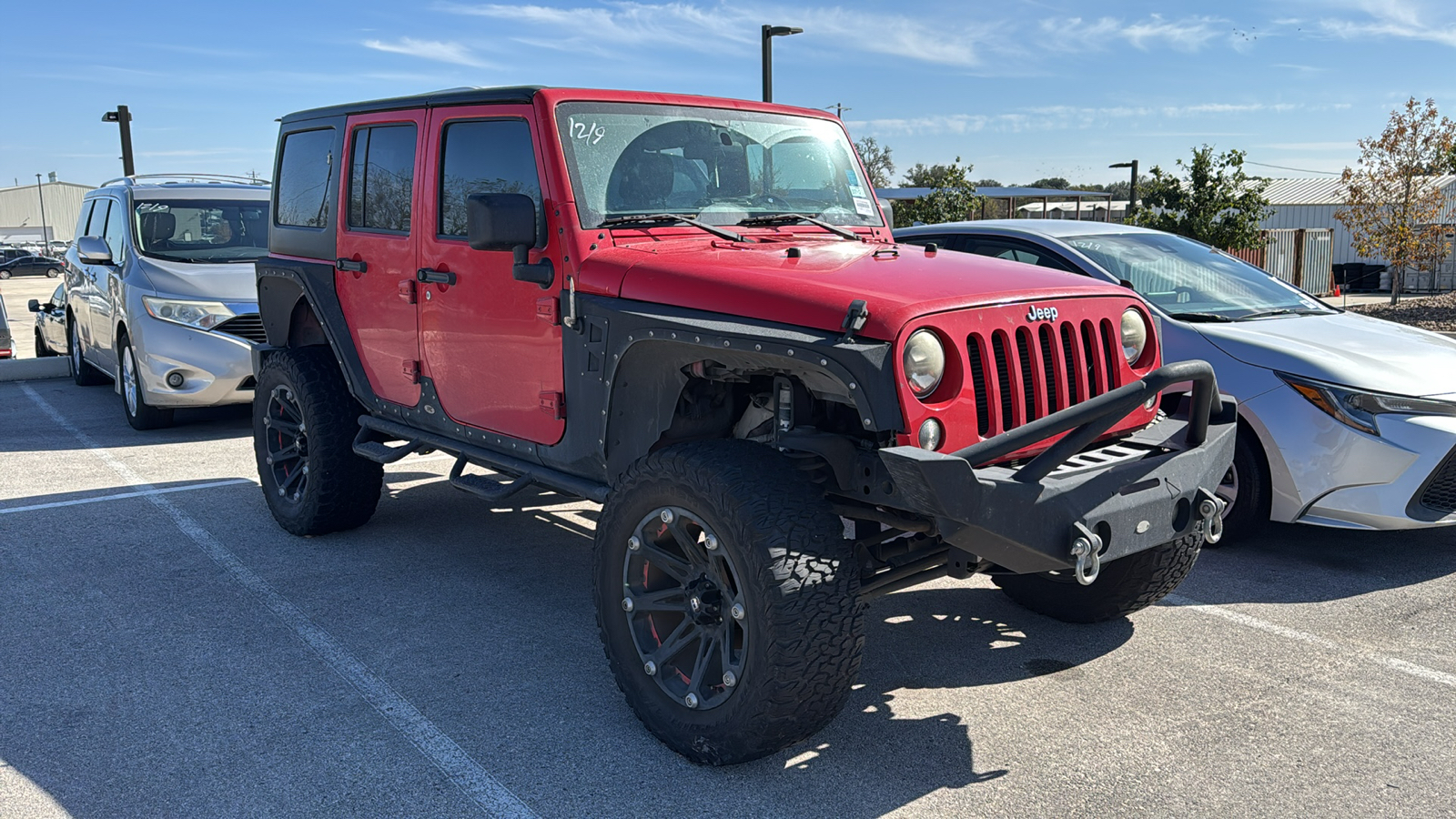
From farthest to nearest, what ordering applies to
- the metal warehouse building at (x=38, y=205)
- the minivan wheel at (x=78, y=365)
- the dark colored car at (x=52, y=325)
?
the metal warehouse building at (x=38, y=205) < the dark colored car at (x=52, y=325) < the minivan wheel at (x=78, y=365)

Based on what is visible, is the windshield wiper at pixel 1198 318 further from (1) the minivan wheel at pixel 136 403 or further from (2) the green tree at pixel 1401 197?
(2) the green tree at pixel 1401 197

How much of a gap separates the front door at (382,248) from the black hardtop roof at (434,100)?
5 centimetres

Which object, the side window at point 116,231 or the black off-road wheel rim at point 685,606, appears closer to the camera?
the black off-road wheel rim at point 685,606

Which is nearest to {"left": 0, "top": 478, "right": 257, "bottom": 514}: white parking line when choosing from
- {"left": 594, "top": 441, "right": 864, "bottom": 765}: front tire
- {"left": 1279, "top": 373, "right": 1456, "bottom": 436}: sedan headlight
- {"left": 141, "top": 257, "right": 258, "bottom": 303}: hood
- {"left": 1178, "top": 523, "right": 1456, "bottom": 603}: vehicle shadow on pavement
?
{"left": 141, "top": 257, "right": 258, "bottom": 303}: hood

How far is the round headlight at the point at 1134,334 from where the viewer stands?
388 cm

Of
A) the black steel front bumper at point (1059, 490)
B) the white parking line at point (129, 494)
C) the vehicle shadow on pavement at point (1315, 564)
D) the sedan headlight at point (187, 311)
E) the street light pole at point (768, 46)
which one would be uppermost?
the street light pole at point (768, 46)

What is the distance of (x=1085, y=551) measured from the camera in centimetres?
305

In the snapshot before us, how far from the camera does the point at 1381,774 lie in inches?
133

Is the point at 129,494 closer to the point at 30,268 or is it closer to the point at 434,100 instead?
the point at 434,100

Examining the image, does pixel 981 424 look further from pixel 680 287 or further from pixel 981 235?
pixel 981 235

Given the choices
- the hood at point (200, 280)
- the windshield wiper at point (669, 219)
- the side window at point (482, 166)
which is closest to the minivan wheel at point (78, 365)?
the hood at point (200, 280)

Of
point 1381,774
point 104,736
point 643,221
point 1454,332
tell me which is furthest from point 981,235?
point 1454,332

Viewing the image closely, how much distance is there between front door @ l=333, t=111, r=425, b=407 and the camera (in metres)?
5.07

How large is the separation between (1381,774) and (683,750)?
84.2 inches
